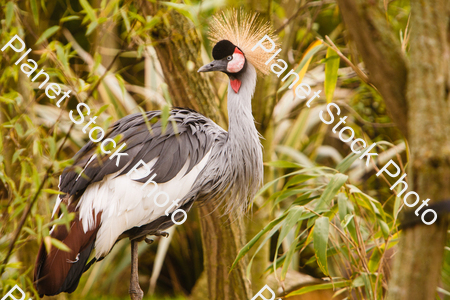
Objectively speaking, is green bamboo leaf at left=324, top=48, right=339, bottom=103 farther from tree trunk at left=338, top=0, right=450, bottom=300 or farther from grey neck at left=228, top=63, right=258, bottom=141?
tree trunk at left=338, top=0, right=450, bottom=300

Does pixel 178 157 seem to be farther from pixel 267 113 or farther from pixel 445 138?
pixel 445 138

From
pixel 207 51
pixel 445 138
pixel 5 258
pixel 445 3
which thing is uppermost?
pixel 207 51

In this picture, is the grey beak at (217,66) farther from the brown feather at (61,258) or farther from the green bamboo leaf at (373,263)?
the green bamboo leaf at (373,263)

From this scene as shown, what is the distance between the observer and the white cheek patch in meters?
1.53

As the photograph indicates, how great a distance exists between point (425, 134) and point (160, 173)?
0.89 meters

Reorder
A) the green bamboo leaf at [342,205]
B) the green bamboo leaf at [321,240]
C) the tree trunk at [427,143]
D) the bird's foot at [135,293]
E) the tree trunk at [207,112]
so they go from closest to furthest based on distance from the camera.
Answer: the tree trunk at [427,143] < the green bamboo leaf at [321,240] < the green bamboo leaf at [342,205] < the bird's foot at [135,293] < the tree trunk at [207,112]

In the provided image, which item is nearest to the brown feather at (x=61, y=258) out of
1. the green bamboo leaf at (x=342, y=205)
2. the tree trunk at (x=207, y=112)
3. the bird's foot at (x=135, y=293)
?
the bird's foot at (x=135, y=293)

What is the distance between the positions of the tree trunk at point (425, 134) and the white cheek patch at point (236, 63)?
33.4 inches

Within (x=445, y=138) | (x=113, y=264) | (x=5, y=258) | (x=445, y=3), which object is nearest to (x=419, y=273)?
(x=445, y=138)

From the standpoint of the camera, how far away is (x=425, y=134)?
0.65 meters

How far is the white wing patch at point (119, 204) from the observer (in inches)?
52.5

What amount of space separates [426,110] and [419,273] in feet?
0.78

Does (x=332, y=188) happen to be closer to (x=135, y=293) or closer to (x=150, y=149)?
(x=150, y=149)

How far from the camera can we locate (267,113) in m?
1.89
